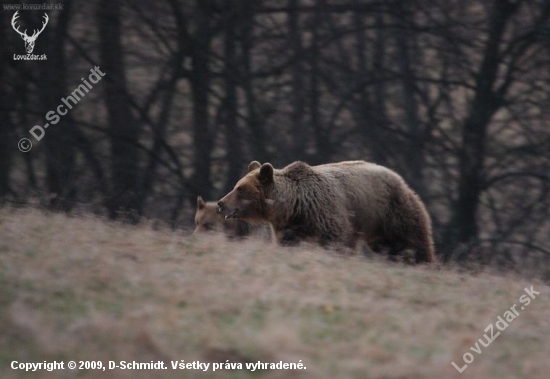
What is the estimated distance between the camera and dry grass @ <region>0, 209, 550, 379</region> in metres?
6.63

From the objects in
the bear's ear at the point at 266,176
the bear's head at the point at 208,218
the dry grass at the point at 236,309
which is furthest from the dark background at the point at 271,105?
the dry grass at the point at 236,309

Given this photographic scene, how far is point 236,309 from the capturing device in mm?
7711

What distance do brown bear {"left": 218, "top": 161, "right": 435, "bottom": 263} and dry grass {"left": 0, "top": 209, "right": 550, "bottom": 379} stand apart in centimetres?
144

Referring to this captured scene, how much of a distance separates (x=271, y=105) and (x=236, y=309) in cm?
1382

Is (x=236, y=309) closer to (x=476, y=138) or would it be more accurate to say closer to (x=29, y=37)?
(x=476, y=138)

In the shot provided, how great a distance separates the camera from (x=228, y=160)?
817 inches

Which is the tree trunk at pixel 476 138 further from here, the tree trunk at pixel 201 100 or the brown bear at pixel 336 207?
the brown bear at pixel 336 207

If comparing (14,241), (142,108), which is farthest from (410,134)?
(14,241)

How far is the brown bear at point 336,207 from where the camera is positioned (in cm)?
1217

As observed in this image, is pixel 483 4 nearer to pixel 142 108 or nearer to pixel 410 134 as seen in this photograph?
pixel 410 134

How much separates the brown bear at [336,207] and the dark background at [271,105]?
7451mm

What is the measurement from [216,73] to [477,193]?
21.6ft

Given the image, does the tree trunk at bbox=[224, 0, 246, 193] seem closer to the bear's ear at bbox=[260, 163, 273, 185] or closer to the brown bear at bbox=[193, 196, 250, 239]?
the brown bear at bbox=[193, 196, 250, 239]

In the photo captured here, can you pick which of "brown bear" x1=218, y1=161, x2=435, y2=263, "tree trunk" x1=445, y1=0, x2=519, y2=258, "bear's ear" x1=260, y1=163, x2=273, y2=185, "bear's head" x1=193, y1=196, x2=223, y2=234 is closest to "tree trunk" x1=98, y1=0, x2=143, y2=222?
"bear's head" x1=193, y1=196, x2=223, y2=234
